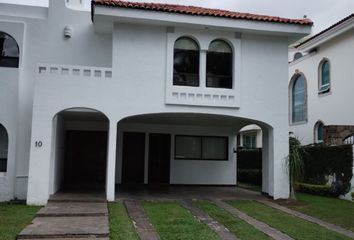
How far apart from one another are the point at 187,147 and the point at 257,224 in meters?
9.68

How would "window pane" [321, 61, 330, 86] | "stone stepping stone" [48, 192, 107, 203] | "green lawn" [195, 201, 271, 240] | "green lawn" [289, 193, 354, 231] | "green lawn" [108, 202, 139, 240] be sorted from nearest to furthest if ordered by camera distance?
"green lawn" [108, 202, 139, 240] → "green lawn" [195, 201, 271, 240] → "green lawn" [289, 193, 354, 231] → "stone stepping stone" [48, 192, 107, 203] → "window pane" [321, 61, 330, 86]

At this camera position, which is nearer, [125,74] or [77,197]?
[77,197]

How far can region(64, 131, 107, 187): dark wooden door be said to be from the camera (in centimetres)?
1852

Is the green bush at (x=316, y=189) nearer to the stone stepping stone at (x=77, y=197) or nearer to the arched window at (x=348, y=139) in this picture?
the arched window at (x=348, y=139)

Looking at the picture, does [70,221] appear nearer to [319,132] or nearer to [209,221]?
[209,221]

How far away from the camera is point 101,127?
61.3 feet

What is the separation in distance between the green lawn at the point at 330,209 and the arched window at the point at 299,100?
9324 millimetres

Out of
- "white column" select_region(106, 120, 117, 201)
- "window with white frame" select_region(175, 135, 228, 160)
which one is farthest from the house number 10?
"window with white frame" select_region(175, 135, 228, 160)

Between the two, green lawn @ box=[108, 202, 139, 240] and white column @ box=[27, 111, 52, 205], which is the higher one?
white column @ box=[27, 111, 52, 205]

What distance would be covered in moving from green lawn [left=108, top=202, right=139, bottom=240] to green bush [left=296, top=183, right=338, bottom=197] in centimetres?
830

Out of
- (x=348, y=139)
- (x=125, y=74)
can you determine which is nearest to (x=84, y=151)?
(x=125, y=74)

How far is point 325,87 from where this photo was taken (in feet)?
71.4

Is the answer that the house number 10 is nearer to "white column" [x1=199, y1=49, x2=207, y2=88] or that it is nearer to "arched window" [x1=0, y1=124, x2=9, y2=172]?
"arched window" [x1=0, y1=124, x2=9, y2=172]

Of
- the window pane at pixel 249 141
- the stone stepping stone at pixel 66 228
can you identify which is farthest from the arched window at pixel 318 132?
the stone stepping stone at pixel 66 228
